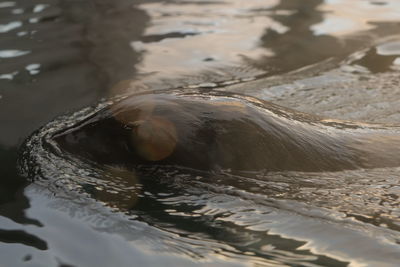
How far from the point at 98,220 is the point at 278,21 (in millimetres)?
3757

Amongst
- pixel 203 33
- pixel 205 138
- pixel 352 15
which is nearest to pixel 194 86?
pixel 203 33

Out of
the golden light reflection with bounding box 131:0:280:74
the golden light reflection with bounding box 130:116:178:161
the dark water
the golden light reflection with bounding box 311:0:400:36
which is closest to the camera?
the dark water

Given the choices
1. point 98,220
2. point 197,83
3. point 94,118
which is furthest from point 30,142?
point 197,83

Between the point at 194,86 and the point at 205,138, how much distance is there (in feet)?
5.10

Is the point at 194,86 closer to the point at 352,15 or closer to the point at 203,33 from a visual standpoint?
the point at 203,33

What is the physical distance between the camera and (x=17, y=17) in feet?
18.7

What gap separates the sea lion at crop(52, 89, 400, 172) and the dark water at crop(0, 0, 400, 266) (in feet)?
0.20

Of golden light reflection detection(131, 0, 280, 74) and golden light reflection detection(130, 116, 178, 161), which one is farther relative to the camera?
golden light reflection detection(131, 0, 280, 74)

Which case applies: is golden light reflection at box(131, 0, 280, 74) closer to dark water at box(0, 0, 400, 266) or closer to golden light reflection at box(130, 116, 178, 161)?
dark water at box(0, 0, 400, 266)

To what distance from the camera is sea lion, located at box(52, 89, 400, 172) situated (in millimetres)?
2600

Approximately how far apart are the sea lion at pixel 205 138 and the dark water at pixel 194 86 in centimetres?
6

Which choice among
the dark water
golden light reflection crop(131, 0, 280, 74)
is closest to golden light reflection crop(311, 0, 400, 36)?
the dark water

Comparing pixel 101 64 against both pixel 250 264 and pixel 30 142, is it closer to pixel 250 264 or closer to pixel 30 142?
pixel 30 142

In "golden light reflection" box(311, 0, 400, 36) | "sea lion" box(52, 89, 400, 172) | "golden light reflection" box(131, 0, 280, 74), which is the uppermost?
"sea lion" box(52, 89, 400, 172)
